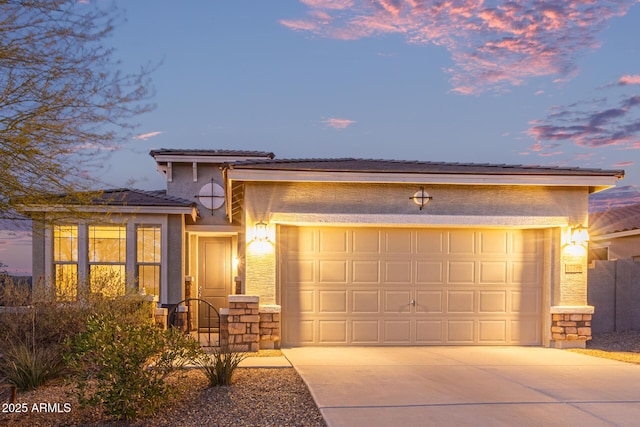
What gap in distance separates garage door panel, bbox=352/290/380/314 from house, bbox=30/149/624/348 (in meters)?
0.02

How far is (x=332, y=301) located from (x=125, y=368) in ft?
16.8

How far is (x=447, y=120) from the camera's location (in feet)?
58.8

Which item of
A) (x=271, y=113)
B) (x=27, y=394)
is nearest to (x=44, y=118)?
(x=27, y=394)

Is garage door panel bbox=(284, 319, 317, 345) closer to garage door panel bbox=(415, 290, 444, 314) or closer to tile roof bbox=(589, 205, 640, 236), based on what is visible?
garage door panel bbox=(415, 290, 444, 314)

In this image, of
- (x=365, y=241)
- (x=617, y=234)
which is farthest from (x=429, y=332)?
(x=617, y=234)

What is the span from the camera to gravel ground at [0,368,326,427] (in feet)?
19.0

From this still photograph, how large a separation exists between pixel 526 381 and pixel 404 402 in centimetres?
219

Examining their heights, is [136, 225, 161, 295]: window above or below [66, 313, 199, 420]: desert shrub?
above

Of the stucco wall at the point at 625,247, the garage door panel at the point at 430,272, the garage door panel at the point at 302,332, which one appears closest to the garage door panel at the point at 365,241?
the garage door panel at the point at 430,272

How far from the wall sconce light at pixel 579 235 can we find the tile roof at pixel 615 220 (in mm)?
7407

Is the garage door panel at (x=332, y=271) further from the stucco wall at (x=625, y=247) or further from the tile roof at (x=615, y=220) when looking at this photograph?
the stucco wall at (x=625, y=247)

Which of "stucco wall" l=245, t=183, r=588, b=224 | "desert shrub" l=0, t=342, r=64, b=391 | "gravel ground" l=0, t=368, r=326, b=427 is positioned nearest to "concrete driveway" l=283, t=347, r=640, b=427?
"gravel ground" l=0, t=368, r=326, b=427

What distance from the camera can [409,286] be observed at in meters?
10.6

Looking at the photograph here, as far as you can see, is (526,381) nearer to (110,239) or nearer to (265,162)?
(265,162)
